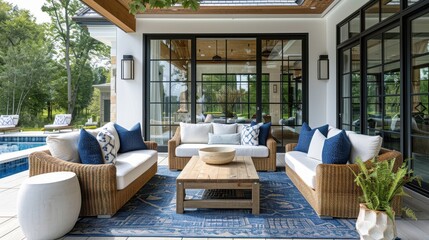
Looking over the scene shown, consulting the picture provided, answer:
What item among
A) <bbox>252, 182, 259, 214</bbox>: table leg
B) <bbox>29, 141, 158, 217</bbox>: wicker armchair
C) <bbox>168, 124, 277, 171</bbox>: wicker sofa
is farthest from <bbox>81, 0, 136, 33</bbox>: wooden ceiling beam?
<bbox>252, 182, 259, 214</bbox>: table leg

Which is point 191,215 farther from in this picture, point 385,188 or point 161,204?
point 385,188

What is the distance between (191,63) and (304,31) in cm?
280

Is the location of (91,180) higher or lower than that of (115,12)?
lower

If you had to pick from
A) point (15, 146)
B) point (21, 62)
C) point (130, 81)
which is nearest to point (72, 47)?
point (21, 62)

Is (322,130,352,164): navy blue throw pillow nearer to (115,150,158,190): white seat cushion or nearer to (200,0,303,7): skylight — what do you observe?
(115,150,158,190): white seat cushion

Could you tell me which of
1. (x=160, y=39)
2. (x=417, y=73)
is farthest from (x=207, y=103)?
(x=417, y=73)

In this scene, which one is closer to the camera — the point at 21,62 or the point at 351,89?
the point at 351,89

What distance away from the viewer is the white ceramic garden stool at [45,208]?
2254 mm

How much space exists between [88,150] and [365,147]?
297 cm

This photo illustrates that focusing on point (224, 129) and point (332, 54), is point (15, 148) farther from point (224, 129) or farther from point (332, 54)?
point (332, 54)

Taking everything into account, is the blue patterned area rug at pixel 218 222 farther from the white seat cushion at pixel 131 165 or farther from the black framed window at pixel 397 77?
the black framed window at pixel 397 77

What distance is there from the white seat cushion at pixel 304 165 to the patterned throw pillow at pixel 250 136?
87 centimetres

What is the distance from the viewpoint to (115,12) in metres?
5.34

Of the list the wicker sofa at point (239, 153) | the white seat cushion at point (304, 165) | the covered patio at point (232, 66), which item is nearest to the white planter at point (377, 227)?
the white seat cushion at point (304, 165)
